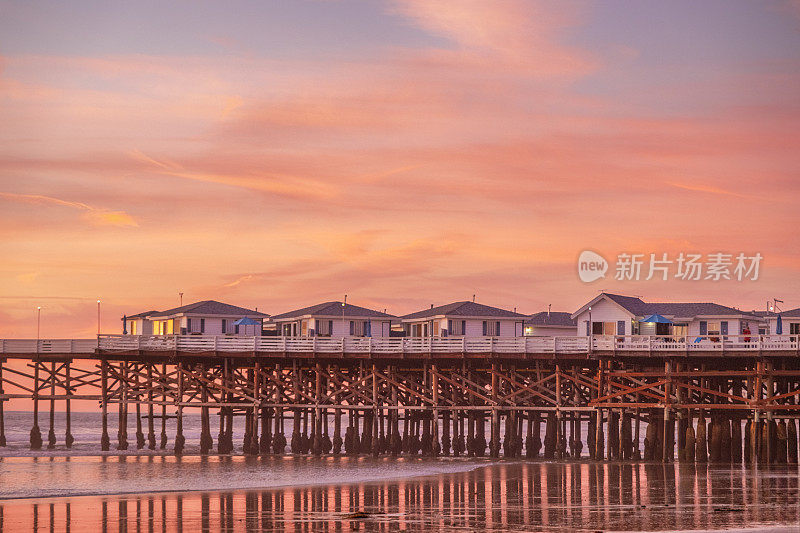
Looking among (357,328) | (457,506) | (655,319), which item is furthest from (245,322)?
(457,506)

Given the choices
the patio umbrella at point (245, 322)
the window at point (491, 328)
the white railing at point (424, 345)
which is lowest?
the white railing at point (424, 345)

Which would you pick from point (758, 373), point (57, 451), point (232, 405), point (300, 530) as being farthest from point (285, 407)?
point (300, 530)

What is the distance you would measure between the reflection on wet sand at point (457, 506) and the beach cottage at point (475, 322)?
30961 mm

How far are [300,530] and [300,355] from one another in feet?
119

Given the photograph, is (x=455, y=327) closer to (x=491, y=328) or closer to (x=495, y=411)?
(x=491, y=328)

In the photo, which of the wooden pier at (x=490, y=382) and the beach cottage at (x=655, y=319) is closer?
the wooden pier at (x=490, y=382)

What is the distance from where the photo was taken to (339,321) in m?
82.7

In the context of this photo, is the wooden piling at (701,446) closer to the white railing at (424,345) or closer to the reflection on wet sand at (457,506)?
the white railing at (424,345)

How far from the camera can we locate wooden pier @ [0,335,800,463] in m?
58.8

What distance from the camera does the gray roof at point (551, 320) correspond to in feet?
279

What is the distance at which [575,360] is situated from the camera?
6303 centimetres

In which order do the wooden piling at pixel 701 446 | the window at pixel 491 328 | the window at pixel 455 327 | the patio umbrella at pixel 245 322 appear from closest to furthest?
the wooden piling at pixel 701 446 < the window at pixel 455 327 < the window at pixel 491 328 < the patio umbrella at pixel 245 322

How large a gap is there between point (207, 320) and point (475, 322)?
62.2 feet

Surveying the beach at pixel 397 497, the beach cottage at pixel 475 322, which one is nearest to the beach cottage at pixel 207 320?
the beach cottage at pixel 475 322
